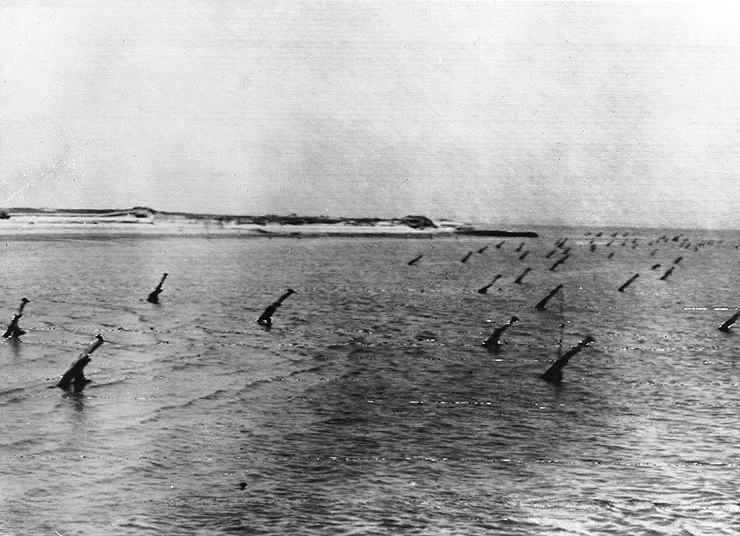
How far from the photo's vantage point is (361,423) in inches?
1096

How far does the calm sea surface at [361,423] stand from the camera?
19.6 m

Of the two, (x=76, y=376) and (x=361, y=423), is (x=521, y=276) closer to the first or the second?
(x=76, y=376)

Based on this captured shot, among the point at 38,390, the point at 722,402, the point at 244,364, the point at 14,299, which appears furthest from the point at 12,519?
the point at 14,299

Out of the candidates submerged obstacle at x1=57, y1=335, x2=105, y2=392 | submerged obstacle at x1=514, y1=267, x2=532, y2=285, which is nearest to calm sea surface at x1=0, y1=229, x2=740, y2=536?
submerged obstacle at x1=57, y1=335, x2=105, y2=392

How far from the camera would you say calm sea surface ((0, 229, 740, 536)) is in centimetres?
1962

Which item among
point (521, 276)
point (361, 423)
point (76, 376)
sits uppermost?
point (521, 276)

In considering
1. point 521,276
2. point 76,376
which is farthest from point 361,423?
point 521,276


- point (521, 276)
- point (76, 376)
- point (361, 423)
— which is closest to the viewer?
point (361, 423)

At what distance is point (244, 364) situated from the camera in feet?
125

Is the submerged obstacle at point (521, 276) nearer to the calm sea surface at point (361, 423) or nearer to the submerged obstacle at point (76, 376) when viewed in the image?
the calm sea surface at point (361, 423)

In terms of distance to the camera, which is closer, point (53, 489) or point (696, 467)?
point (53, 489)

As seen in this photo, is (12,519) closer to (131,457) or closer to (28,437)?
(131,457)

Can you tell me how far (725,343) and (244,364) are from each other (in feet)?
87.1

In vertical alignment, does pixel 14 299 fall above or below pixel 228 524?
above
